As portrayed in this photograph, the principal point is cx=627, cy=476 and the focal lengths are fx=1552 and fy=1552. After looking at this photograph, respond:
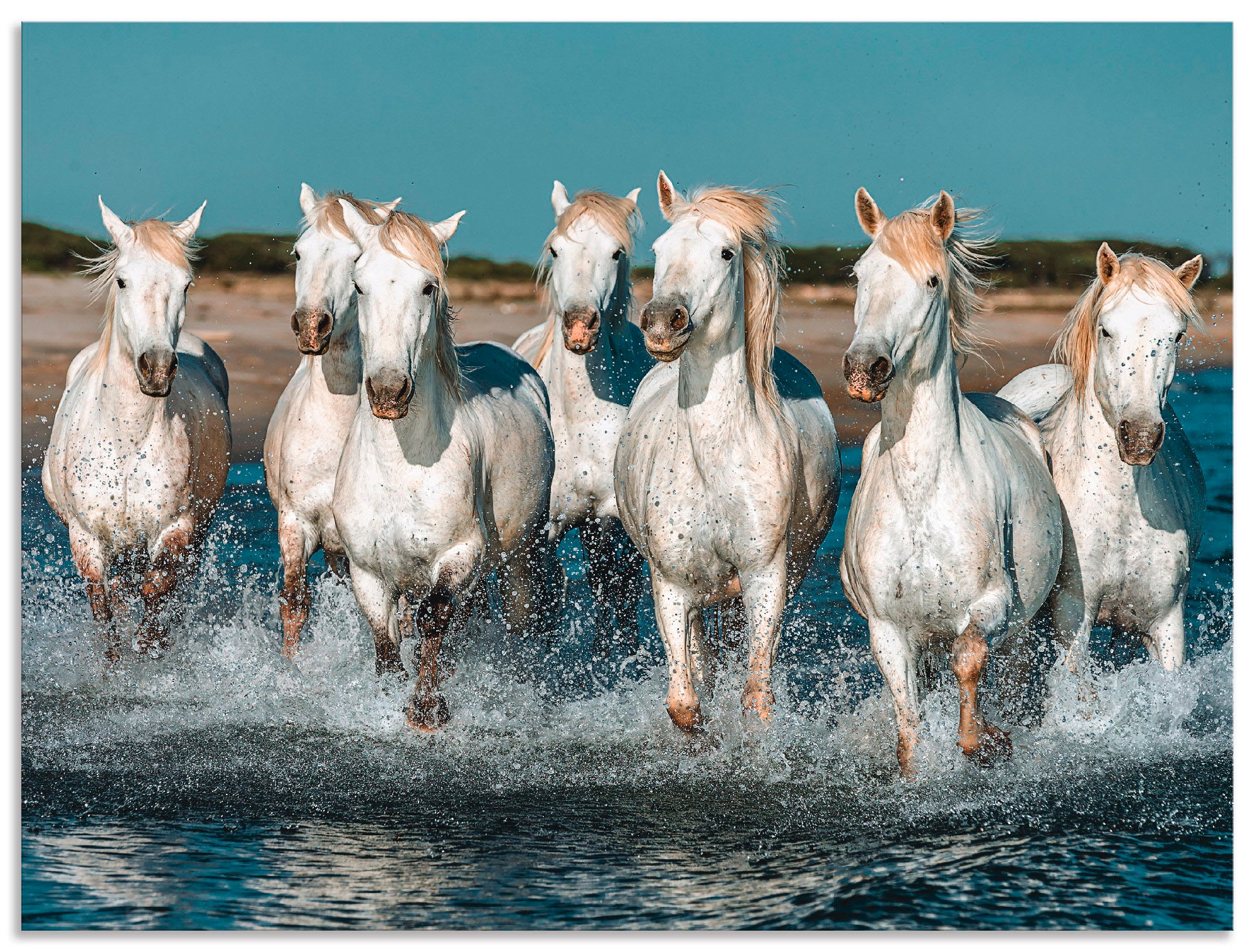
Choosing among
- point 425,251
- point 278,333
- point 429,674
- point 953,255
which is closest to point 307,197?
point 425,251

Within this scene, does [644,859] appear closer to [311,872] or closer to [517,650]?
[311,872]

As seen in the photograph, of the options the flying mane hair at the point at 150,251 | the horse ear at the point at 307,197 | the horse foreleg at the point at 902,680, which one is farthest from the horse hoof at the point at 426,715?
the horse ear at the point at 307,197

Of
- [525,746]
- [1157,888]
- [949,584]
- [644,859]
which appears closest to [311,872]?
[644,859]

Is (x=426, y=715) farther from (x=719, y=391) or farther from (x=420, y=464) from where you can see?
(x=719, y=391)

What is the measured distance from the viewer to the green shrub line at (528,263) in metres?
15.3

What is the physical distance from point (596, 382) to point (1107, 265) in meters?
2.44

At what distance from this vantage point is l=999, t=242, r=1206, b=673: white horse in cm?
501

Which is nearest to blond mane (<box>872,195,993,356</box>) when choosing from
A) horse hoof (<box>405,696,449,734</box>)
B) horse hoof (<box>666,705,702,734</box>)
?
horse hoof (<box>666,705,702,734</box>)

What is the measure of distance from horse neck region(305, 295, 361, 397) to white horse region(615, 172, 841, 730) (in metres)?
1.54

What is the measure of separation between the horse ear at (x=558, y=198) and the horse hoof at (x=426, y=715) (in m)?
2.41

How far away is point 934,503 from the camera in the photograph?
4.88 metres

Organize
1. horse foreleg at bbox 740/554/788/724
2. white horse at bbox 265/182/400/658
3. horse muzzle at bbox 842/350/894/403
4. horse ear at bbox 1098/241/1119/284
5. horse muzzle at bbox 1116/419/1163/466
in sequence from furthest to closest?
white horse at bbox 265/182/400/658 → horse foreleg at bbox 740/554/788/724 → horse ear at bbox 1098/241/1119/284 → horse muzzle at bbox 1116/419/1163/466 → horse muzzle at bbox 842/350/894/403

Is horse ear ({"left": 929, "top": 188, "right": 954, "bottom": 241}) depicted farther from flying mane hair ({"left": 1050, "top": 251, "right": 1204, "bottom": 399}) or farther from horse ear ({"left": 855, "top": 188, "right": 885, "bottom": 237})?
flying mane hair ({"left": 1050, "top": 251, "right": 1204, "bottom": 399})

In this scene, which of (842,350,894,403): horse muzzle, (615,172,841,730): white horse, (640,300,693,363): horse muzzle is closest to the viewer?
(842,350,894,403): horse muzzle
